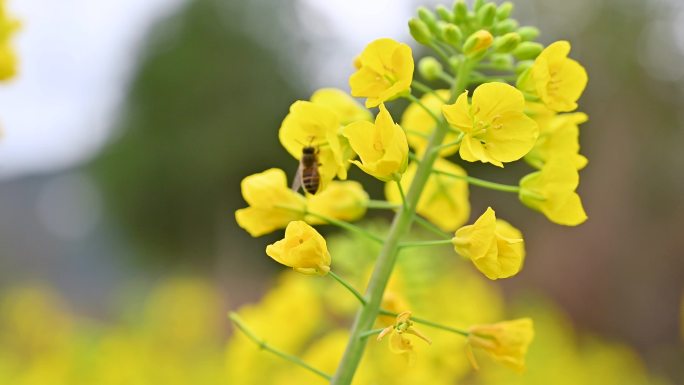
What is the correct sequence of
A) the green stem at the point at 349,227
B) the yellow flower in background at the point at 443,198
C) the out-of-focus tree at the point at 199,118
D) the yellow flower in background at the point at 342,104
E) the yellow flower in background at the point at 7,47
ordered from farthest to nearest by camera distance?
the out-of-focus tree at the point at 199,118 → the yellow flower in background at the point at 7,47 → the yellow flower in background at the point at 443,198 → the yellow flower in background at the point at 342,104 → the green stem at the point at 349,227

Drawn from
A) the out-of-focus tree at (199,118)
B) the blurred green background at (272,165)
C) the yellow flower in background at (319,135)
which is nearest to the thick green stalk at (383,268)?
the yellow flower in background at (319,135)

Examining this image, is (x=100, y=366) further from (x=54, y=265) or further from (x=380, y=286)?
(x=54, y=265)

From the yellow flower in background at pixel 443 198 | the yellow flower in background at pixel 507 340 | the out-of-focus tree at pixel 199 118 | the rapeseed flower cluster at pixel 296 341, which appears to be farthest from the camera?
the out-of-focus tree at pixel 199 118

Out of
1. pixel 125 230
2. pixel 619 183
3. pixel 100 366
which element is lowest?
pixel 125 230

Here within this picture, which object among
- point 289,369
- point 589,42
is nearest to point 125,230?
point 589,42

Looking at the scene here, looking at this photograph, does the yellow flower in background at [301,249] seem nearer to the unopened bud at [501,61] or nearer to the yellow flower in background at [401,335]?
the yellow flower in background at [401,335]

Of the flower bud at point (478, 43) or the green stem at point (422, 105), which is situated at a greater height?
the flower bud at point (478, 43)

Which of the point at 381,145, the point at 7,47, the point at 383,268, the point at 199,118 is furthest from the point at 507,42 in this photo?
the point at 199,118
